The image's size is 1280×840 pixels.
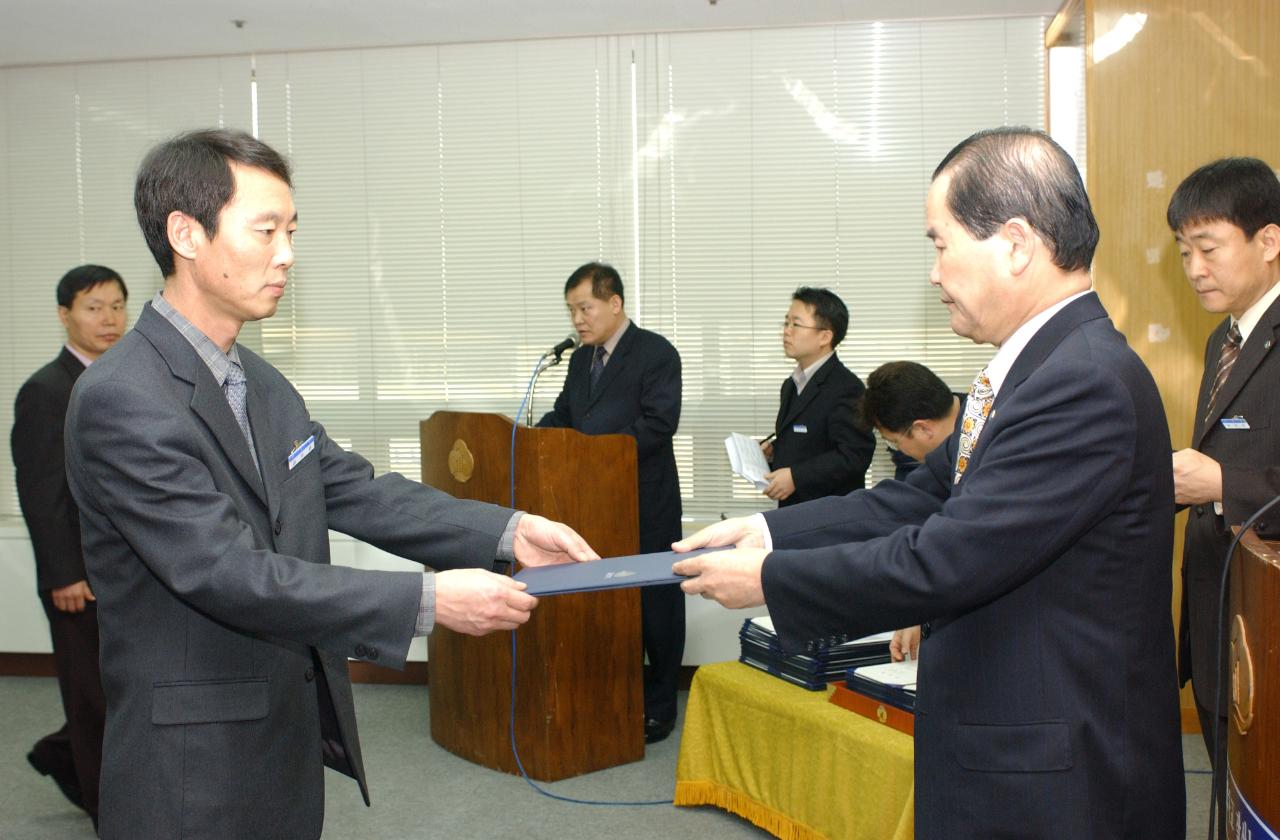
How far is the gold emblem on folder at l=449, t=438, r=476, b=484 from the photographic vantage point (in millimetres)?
4297

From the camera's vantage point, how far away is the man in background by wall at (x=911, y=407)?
3.28m

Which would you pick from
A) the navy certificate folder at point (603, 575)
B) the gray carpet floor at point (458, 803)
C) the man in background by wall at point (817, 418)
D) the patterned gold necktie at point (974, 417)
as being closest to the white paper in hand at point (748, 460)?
the man in background by wall at point (817, 418)

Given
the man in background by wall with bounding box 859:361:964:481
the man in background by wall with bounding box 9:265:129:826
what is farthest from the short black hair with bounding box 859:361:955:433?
the man in background by wall with bounding box 9:265:129:826

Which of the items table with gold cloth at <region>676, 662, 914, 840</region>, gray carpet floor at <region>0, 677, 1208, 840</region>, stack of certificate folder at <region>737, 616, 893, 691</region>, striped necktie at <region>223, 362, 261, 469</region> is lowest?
gray carpet floor at <region>0, 677, 1208, 840</region>

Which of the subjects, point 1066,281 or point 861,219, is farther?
point 861,219

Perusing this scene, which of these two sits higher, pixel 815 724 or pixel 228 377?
pixel 228 377

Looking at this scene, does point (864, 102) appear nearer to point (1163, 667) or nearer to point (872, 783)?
point (872, 783)

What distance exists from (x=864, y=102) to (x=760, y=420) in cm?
158

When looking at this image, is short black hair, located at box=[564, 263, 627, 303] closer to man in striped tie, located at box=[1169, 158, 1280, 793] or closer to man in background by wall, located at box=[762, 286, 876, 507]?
man in background by wall, located at box=[762, 286, 876, 507]

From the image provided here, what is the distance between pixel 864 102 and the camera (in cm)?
545

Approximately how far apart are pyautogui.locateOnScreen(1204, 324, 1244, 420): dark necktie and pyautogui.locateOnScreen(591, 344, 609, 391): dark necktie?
2.54 m

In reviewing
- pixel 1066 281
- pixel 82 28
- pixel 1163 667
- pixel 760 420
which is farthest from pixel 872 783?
pixel 82 28

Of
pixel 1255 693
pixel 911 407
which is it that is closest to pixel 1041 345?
pixel 1255 693

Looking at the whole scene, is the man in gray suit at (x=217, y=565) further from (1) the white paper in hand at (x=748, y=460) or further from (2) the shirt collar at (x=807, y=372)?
(2) the shirt collar at (x=807, y=372)
